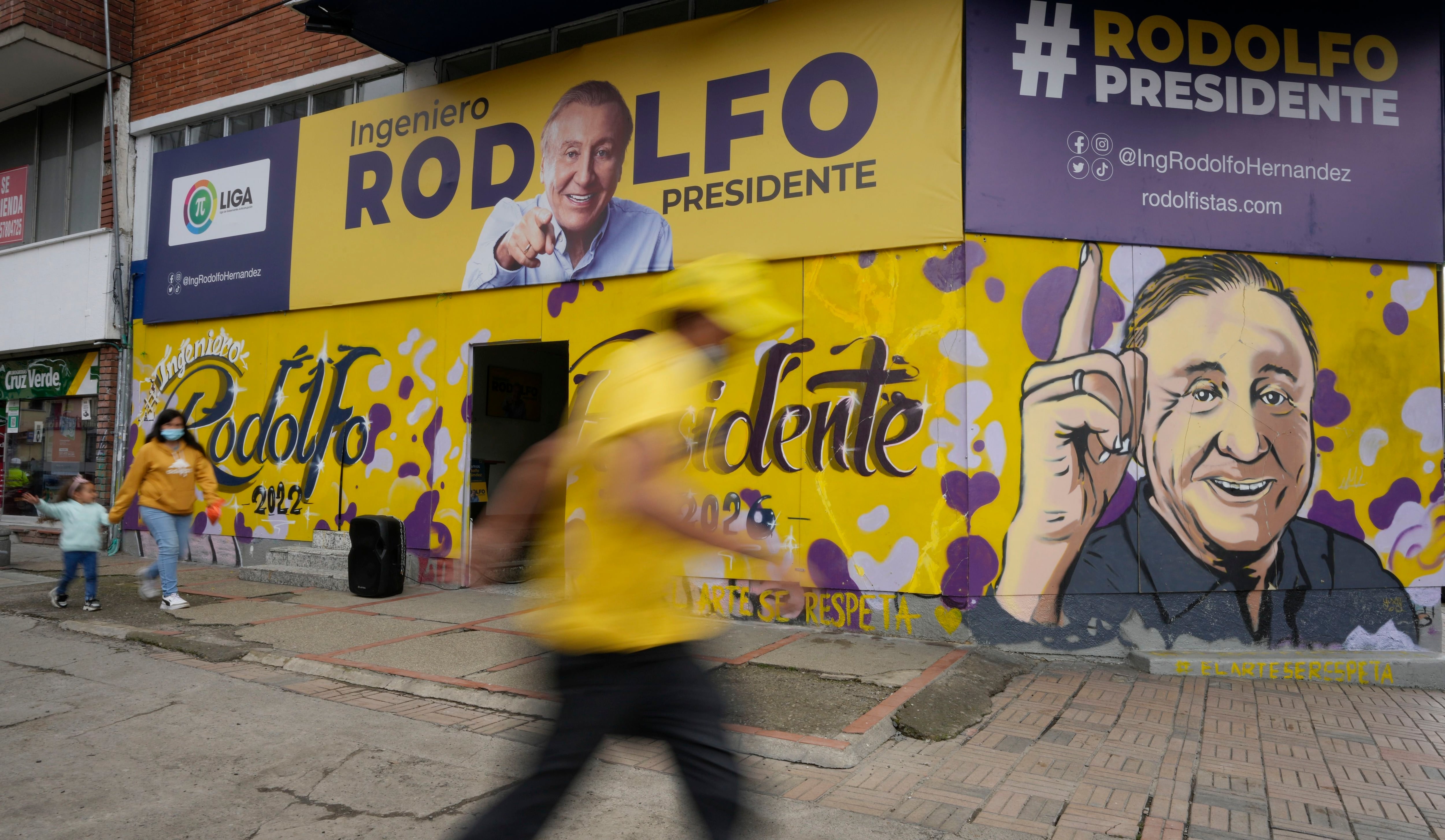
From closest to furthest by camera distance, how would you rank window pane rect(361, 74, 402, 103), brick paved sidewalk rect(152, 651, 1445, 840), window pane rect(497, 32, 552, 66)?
brick paved sidewalk rect(152, 651, 1445, 840) → window pane rect(497, 32, 552, 66) → window pane rect(361, 74, 402, 103)

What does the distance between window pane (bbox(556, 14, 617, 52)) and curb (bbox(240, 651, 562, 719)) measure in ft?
22.1

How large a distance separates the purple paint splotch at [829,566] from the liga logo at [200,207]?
31.3 ft

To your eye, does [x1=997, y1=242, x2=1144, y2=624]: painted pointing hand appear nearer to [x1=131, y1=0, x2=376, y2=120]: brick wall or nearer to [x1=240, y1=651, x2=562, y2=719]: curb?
[x1=240, y1=651, x2=562, y2=719]: curb

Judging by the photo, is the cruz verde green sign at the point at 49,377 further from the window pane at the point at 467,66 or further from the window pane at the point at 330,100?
the window pane at the point at 467,66

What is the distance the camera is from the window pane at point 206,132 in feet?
39.8

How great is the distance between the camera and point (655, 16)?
9047 millimetres

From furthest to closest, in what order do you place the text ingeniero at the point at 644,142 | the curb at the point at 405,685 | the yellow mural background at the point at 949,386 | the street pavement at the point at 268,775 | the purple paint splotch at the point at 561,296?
1. the purple paint splotch at the point at 561,296
2. the text ingeniero at the point at 644,142
3. the yellow mural background at the point at 949,386
4. the curb at the point at 405,685
5. the street pavement at the point at 268,775

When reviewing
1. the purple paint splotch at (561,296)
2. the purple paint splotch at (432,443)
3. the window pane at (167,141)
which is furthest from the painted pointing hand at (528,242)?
the window pane at (167,141)

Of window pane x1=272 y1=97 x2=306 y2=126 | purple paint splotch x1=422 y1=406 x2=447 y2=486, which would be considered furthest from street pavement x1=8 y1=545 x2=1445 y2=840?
window pane x1=272 y1=97 x2=306 y2=126

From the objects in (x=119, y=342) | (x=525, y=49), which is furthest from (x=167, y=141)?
(x=525, y=49)

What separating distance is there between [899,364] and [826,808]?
4.28 metres

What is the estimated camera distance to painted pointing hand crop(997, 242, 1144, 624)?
709cm

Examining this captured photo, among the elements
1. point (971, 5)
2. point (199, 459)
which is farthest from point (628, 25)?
point (199, 459)

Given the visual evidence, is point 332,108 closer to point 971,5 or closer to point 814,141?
point 814,141
